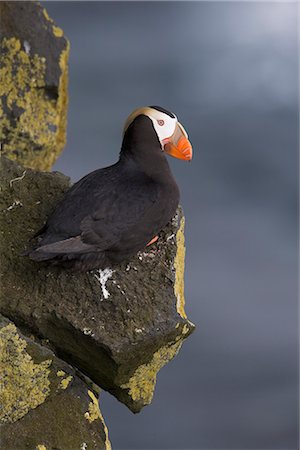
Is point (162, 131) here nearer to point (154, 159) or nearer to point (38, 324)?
point (154, 159)

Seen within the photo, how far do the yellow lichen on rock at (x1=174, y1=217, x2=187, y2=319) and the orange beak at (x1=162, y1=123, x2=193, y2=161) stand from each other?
0.53 m

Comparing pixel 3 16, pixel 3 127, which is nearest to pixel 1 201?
pixel 3 127

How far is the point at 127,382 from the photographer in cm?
607

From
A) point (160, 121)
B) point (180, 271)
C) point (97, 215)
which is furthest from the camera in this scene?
point (180, 271)

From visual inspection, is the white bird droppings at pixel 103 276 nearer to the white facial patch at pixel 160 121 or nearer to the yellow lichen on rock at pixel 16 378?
the yellow lichen on rock at pixel 16 378

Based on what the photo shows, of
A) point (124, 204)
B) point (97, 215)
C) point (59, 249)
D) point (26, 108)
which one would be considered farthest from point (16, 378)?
point (26, 108)

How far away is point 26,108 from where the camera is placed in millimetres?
8617

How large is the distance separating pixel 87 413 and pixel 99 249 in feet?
3.26

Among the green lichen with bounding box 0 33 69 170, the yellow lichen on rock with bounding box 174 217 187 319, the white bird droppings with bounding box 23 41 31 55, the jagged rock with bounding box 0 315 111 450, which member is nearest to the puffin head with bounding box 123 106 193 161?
the yellow lichen on rock with bounding box 174 217 187 319

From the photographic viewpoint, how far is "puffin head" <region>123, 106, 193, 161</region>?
20.1 feet

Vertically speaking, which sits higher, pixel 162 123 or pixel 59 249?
pixel 162 123

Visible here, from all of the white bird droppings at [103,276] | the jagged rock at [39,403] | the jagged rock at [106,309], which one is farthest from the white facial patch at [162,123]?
the jagged rock at [39,403]

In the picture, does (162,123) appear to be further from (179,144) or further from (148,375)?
→ (148,375)

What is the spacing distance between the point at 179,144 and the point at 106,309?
45.7 inches
